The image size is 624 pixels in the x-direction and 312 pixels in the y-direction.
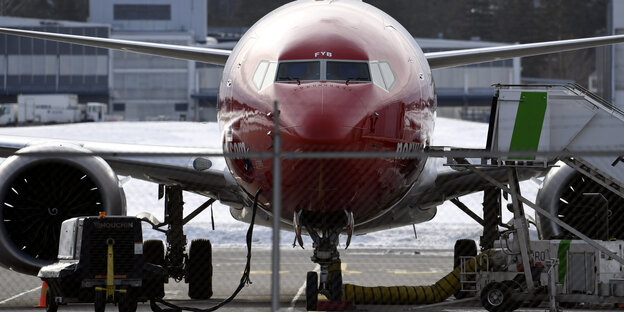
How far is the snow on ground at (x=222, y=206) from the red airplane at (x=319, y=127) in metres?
2.68

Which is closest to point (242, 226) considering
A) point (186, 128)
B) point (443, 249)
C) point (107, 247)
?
point (443, 249)

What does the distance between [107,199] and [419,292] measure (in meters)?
4.29

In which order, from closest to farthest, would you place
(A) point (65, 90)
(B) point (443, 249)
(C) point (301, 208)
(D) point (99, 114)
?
(C) point (301, 208) < (B) point (443, 249) < (D) point (99, 114) < (A) point (65, 90)

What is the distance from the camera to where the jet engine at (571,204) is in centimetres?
1464

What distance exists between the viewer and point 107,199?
1420 cm

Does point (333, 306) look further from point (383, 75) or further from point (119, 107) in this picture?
point (119, 107)

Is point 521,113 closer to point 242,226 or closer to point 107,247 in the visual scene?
point 107,247

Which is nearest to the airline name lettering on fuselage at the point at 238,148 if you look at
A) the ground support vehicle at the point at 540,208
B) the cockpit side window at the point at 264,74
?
the cockpit side window at the point at 264,74

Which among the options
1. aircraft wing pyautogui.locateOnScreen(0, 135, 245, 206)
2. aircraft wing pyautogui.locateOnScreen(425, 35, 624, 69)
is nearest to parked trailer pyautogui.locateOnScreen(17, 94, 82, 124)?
aircraft wing pyautogui.locateOnScreen(0, 135, 245, 206)

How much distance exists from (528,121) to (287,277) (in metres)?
7.43

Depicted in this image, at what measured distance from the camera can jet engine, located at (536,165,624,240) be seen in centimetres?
1464

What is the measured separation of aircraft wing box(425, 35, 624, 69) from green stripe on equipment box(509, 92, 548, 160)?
2364 millimetres

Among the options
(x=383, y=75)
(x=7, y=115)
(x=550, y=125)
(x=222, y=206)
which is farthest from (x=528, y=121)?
(x=7, y=115)

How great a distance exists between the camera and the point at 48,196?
14.4 m
